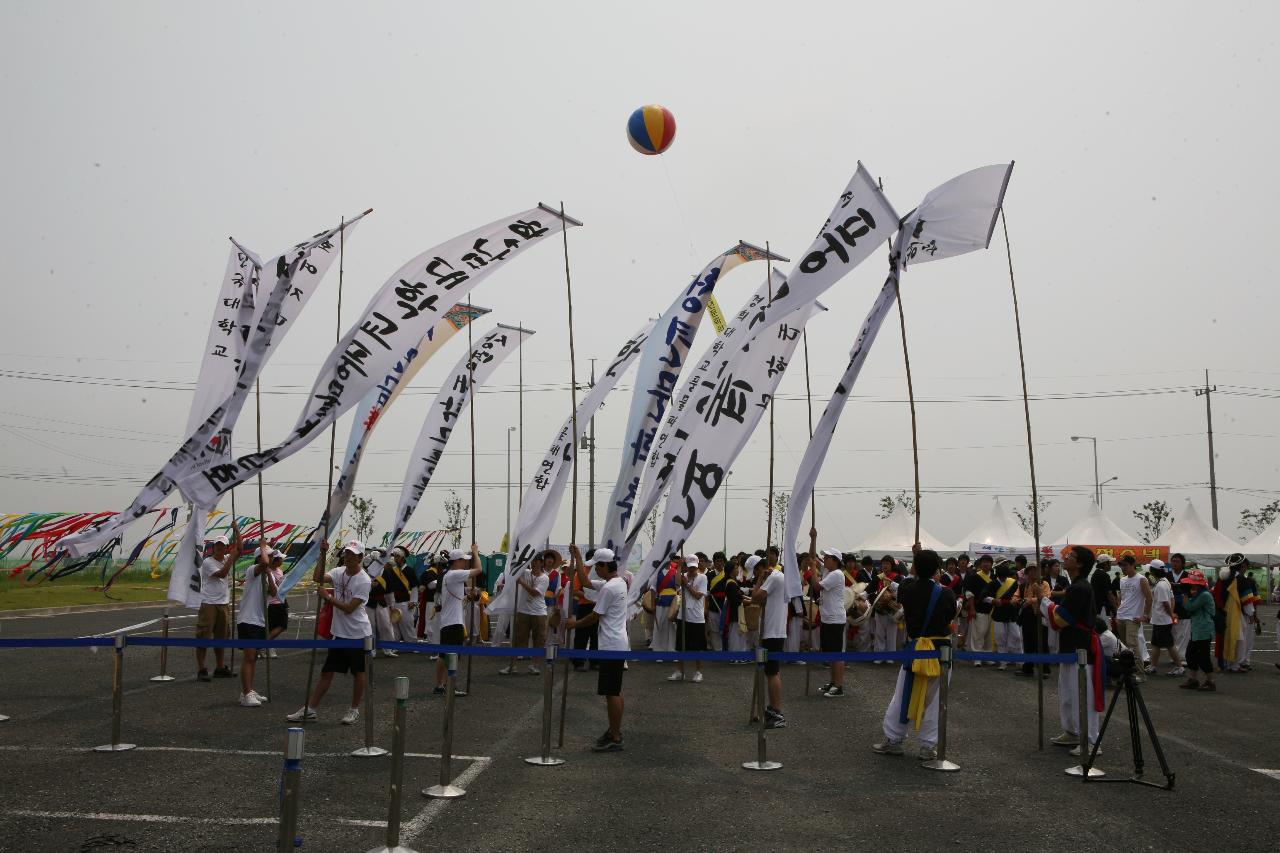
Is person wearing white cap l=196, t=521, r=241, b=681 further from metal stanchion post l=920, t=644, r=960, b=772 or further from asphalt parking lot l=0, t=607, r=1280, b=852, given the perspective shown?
metal stanchion post l=920, t=644, r=960, b=772

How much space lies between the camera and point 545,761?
884cm

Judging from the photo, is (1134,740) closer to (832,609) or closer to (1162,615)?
(832,609)

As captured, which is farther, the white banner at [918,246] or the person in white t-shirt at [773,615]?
the person in white t-shirt at [773,615]

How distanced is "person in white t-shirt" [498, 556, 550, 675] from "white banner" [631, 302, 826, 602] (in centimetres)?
415

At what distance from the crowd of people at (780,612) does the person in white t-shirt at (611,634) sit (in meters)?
0.02

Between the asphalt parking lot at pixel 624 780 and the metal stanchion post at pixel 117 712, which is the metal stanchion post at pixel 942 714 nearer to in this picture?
the asphalt parking lot at pixel 624 780

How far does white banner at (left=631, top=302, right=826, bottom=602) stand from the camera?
10891 mm

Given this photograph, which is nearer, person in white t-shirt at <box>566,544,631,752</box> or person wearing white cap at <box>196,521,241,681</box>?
person in white t-shirt at <box>566,544,631,752</box>

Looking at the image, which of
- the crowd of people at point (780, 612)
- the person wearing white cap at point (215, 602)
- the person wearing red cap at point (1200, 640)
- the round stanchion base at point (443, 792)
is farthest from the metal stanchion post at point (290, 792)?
the person wearing red cap at point (1200, 640)

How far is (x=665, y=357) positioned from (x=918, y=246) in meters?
4.91

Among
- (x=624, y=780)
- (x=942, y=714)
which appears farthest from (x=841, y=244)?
(x=624, y=780)

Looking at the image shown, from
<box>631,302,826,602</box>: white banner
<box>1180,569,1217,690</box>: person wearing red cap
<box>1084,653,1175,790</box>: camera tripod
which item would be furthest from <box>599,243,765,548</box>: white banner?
→ <box>1180,569,1217,690</box>: person wearing red cap

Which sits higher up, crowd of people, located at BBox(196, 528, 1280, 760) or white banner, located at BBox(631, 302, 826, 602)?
white banner, located at BBox(631, 302, 826, 602)

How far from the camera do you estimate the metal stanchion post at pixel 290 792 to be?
4914mm
